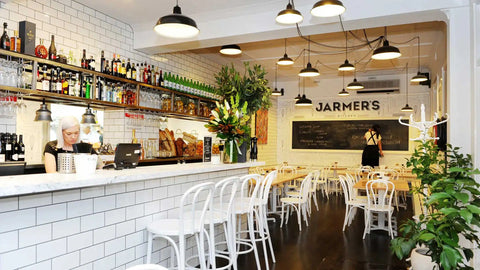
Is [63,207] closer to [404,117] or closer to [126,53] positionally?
[126,53]

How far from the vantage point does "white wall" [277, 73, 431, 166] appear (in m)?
10.2

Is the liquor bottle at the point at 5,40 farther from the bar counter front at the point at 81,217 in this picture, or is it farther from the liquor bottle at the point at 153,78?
the liquor bottle at the point at 153,78

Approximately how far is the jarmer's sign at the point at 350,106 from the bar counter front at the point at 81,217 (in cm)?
841

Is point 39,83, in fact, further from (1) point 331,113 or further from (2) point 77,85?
(1) point 331,113

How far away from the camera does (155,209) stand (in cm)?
342

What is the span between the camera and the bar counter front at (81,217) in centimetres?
222

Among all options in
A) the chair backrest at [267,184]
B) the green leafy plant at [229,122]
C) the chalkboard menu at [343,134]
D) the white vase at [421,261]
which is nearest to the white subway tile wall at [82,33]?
the green leafy plant at [229,122]

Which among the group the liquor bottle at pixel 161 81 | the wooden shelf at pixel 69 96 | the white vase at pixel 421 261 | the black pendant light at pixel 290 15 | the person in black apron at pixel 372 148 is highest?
the black pendant light at pixel 290 15

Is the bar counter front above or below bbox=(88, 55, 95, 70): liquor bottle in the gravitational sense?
below

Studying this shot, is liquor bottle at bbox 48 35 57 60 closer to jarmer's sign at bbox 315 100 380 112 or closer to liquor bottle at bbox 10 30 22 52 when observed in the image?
liquor bottle at bbox 10 30 22 52

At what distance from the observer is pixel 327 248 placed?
505 centimetres

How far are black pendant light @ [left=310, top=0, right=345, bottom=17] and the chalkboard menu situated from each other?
767 cm

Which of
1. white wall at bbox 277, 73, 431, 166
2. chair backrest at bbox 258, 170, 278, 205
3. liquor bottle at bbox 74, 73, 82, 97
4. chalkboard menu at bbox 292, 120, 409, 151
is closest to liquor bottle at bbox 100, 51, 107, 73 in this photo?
liquor bottle at bbox 74, 73, 82, 97

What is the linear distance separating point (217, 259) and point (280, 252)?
34.6 inches
